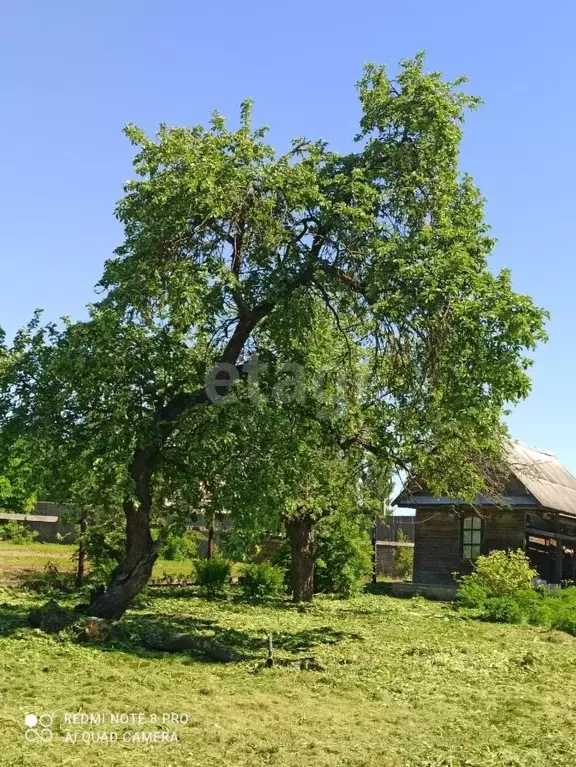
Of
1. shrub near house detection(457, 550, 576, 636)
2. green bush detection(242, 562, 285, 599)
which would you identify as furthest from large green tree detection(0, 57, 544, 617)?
green bush detection(242, 562, 285, 599)

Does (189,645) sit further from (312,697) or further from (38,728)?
(38,728)

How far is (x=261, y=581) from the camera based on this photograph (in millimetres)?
25188

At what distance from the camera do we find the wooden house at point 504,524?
97.4ft

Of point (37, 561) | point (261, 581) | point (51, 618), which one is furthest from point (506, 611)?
point (37, 561)

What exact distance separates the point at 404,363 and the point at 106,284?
232 inches

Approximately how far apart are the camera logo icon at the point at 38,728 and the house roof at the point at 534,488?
18.8 m

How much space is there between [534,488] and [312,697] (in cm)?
2081

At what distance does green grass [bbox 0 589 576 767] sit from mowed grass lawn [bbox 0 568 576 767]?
0.08 feet

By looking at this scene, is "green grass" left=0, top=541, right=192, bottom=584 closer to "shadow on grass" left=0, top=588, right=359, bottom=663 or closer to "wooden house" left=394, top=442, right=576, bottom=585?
"shadow on grass" left=0, top=588, right=359, bottom=663

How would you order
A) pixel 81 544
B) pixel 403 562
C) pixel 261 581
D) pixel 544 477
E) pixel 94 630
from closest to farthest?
1. pixel 94 630
2. pixel 81 544
3. pixel 261 581
4. pixel 544 477
5. pixel 403 562

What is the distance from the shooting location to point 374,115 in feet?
54.1

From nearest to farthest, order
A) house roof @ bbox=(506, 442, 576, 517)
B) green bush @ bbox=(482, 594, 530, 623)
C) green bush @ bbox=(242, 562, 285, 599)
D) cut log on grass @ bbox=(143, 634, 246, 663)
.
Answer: cut log on grass @ bbox=(143, 634, 246, 663) < green bush @ bbox=(482, 594, 530, 623) < green bush @ bbox=(242, 562, 285, 599) < house roof @ bbox=(506, 442, 576, 517)

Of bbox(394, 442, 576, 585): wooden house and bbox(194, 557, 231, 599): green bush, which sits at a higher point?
bbox(394, 442, 576, 585): wooden house

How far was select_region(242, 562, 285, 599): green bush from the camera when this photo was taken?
25188 mm
